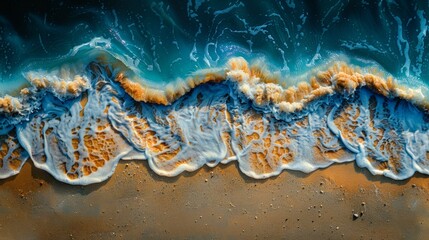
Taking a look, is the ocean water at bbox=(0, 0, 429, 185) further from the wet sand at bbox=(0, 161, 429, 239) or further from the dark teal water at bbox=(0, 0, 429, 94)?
the wet sand at bbox=(0, 161, 429, 239)

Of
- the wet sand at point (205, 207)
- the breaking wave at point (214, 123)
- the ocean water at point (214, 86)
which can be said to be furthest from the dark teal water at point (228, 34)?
the wet sand at point (205, 207)

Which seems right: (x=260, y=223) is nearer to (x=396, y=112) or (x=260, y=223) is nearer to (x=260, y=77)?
(x=260, y=77)

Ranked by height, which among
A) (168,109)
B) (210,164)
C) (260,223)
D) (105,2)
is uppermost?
(105,2)

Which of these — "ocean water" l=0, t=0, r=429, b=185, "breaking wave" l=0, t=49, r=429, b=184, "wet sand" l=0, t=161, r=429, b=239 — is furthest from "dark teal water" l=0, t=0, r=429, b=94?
"wet sand" l=0, t=161, r=429, b=239

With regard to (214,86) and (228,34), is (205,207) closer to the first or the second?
(214,86)

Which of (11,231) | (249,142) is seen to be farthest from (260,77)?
(11,231)
